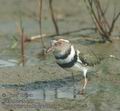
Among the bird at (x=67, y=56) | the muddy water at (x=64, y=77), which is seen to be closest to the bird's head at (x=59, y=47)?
the bird at (x=67, y=56)

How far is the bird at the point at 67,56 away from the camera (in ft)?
25.9

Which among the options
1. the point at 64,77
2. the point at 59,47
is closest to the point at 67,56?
the point at 59,47

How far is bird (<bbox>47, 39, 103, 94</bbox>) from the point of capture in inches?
311

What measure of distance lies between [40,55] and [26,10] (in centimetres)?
357

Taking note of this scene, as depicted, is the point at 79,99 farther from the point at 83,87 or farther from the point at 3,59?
the point at 3,59

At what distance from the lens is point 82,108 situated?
703 cm

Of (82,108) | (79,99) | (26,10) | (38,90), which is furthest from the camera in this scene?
(26,10)

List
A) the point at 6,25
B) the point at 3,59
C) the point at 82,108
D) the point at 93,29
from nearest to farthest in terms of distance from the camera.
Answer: the point at 82,108 < the point at 3,59 < the point at 93,29 < the point at 6,25

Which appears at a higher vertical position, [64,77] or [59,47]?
[59,47]

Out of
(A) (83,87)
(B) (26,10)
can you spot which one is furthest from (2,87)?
(B) (26,10)

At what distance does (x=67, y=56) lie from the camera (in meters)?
7.90

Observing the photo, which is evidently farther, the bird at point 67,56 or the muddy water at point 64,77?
the bird at point 67,56

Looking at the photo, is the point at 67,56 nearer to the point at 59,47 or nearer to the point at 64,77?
the point at 59,47

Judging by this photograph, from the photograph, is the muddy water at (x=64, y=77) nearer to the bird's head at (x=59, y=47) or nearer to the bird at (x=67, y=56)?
the bird at (x=67, y=56)
